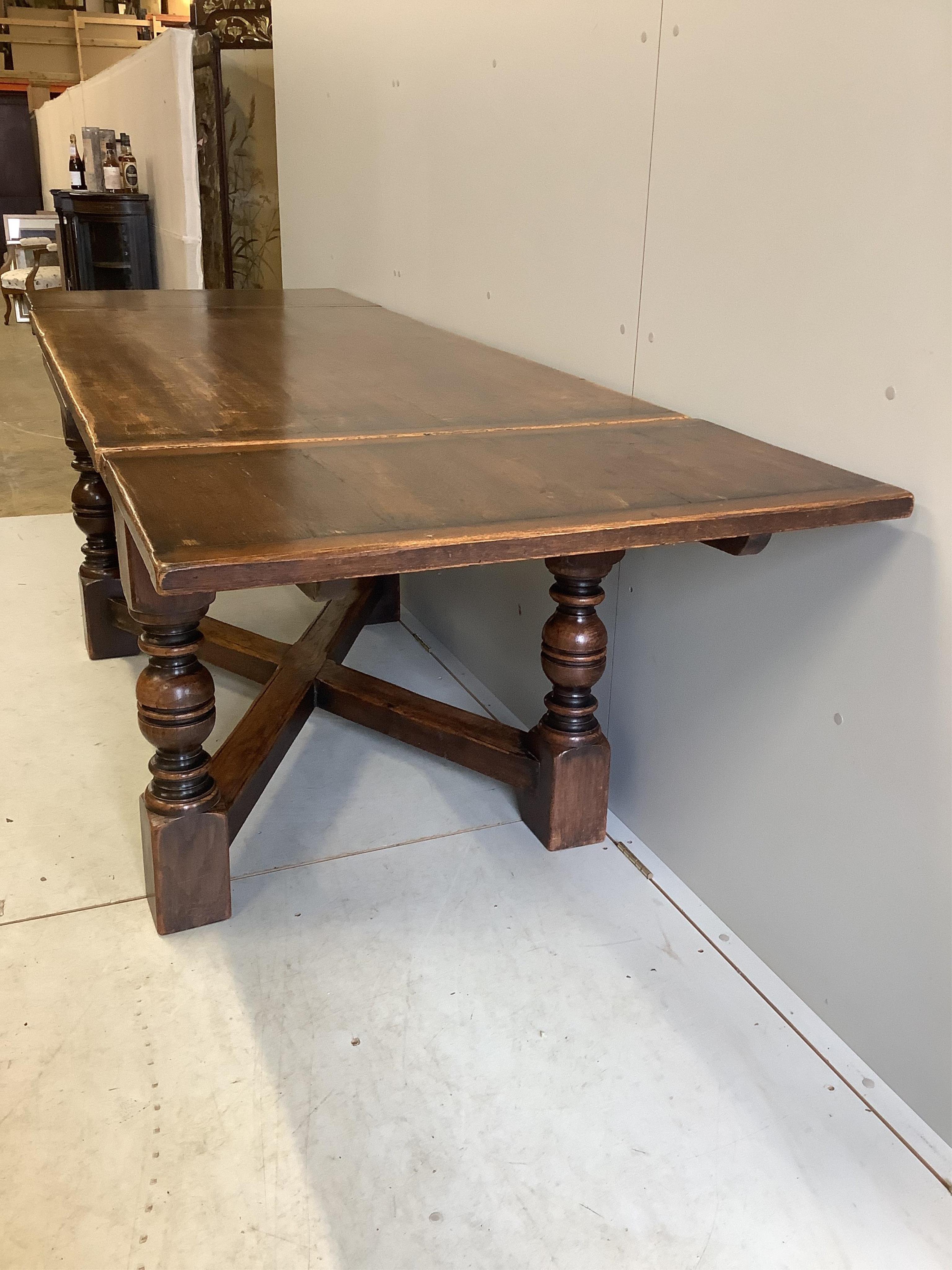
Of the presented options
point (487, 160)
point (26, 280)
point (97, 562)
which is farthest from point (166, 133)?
point (487, 160)

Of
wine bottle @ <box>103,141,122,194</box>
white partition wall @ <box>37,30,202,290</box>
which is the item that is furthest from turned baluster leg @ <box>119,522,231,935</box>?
wine bottle @ <box>103,141,122,194</box>

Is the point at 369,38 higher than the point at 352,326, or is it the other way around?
the point at 369,38

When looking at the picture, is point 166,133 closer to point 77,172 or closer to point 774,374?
point 77,172

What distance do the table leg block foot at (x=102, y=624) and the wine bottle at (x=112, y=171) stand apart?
4.31 meters

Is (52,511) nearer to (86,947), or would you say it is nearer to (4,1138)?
(86,947)

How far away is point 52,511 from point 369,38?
1.76m

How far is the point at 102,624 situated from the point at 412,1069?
4.84ft

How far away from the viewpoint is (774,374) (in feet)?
4.67

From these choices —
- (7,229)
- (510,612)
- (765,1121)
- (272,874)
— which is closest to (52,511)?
(510,612)

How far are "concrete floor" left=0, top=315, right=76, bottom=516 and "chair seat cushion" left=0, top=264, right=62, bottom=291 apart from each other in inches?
35.6

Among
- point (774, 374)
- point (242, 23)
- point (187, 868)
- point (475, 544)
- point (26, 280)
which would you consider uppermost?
point (242, 23)

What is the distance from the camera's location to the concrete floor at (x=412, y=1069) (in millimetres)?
1111

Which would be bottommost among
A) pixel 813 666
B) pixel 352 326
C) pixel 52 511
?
pixel 52 511

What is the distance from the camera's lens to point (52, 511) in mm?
3574
